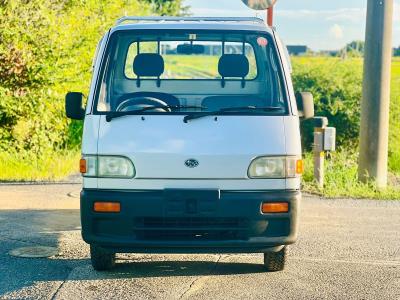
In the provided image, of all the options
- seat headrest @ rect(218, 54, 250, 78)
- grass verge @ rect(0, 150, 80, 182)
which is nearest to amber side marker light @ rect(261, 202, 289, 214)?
seat headrest @ rect(218, 54, 250, 78)

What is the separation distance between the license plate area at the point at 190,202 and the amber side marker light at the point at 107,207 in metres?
0.36

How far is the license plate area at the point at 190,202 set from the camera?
6.18 m

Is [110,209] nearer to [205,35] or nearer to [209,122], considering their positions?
[209,122]

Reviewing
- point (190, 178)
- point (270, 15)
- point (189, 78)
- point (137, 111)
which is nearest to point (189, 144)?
point (190, 178)

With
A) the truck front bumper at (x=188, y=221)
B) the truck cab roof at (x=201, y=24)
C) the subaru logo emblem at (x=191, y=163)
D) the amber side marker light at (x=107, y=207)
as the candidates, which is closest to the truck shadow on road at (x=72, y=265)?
the truck front bumper at (x=188, y=221)

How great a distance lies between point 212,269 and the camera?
22.9ft

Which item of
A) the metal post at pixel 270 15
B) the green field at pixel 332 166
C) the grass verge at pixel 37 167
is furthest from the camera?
the grass verge at pixel 37 167

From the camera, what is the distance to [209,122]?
642 centimetres

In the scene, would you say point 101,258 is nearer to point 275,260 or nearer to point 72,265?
point 72,265

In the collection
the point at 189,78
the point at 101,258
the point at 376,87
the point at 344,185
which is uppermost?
the point at 189,78

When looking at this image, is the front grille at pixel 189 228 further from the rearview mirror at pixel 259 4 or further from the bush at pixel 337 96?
the bush at pixel 337 96

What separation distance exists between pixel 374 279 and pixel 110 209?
2221 mm

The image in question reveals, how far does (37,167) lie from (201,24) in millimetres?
6927

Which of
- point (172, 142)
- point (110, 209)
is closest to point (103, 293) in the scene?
A: point (110, 209)
